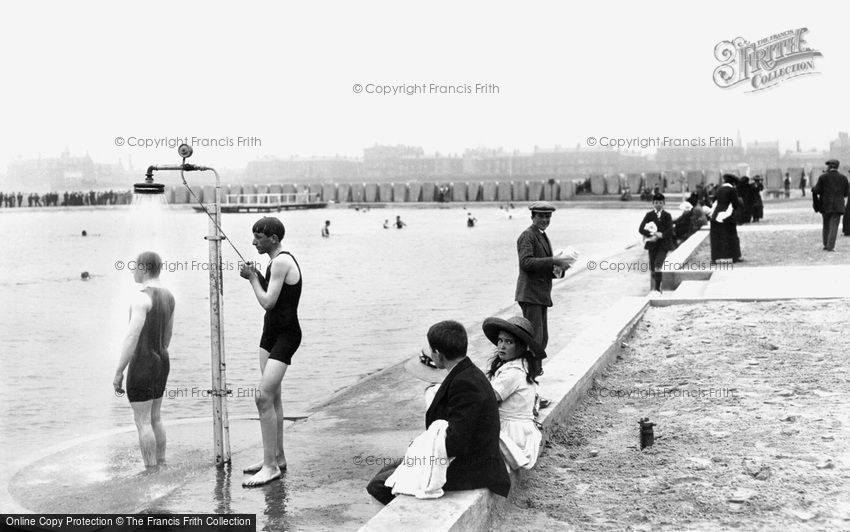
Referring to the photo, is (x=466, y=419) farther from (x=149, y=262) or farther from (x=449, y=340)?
(x=149, y=262)

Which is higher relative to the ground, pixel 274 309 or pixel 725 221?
pixel 725 221

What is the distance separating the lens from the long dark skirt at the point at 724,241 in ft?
55.3

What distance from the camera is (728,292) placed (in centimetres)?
1310

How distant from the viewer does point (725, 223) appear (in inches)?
659

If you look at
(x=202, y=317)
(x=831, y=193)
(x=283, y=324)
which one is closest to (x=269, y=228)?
(x=283, y=324)

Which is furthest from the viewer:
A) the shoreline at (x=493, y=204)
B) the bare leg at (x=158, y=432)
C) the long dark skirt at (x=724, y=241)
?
the shoreline at (x=493, y=204)

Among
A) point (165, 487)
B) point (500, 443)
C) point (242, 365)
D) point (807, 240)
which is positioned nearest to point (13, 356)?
point (242, 365)

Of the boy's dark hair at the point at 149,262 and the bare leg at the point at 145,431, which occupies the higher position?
the boy's dark hair at the point at 149,262

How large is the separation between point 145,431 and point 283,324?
5.45 ft

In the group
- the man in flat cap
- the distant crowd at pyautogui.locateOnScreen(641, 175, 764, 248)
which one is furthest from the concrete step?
the man in flat cap

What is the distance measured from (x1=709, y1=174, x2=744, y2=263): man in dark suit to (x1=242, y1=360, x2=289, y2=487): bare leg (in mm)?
11118

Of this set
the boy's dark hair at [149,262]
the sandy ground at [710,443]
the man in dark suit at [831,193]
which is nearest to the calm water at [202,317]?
the boy's dark hair at [149,262]

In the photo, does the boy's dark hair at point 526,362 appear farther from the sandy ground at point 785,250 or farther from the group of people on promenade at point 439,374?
the sandy ground at point 785,250

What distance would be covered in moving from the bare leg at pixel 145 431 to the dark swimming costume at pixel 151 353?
9 centimetres
